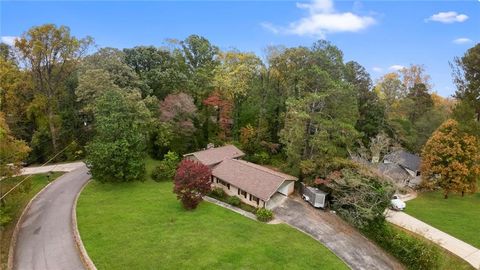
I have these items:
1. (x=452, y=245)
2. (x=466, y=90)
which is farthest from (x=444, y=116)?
(x=452, y=245)

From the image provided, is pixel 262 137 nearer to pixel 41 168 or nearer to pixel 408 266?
pixel 408 266

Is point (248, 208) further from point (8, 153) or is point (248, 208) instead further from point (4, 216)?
point (8, 153)

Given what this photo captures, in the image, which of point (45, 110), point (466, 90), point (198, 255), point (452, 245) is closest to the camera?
point (198, 255)

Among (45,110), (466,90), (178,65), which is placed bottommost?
(45,110)

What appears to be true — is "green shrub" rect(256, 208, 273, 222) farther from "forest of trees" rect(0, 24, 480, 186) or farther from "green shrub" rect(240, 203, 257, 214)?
"forest of trees" rect(0, 24, 480, 186)

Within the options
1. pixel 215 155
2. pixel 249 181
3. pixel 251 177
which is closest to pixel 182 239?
pixel 249 181

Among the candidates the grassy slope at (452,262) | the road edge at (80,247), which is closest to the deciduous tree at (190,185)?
the road edge at (80,247)

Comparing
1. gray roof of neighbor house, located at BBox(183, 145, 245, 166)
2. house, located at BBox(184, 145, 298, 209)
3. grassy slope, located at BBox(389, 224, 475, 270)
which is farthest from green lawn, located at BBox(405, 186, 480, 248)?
gray roof of neighbor house, located at BBox(183, 145, 245, 166)
